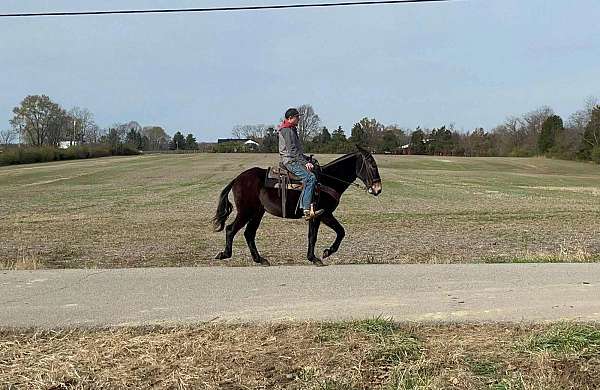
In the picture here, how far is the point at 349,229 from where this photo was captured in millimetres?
23406

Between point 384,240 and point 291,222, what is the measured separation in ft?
24.1

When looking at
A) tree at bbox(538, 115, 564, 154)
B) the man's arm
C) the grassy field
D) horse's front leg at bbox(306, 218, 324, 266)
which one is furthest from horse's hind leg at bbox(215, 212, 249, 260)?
tree at bbox(538, 115, 564, 154)

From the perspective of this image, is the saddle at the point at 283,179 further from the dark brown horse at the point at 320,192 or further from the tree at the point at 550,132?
the tree at the point at 550,132

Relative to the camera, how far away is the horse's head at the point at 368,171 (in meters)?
10.4

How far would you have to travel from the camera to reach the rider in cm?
991

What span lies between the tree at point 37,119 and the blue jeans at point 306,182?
389 feet

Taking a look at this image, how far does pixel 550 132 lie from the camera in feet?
377

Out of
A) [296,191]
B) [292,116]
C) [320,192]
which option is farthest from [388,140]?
[292,116]

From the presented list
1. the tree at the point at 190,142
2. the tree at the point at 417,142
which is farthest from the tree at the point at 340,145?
the tree at the point at 190,142

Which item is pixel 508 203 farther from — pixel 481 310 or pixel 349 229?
pixel 481 310

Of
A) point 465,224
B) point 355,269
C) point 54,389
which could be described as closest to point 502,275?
point 355,269

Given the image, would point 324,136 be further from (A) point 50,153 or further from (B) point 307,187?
(B) point 307,187

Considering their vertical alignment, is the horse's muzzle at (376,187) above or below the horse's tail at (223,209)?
above

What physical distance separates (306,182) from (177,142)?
159777mm
